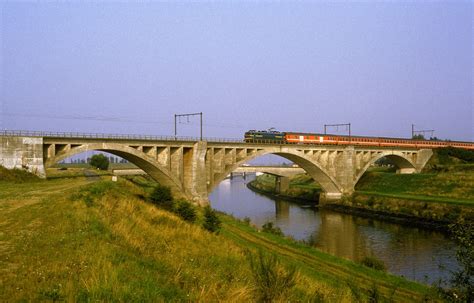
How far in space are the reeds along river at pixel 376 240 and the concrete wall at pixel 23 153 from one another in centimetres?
2487

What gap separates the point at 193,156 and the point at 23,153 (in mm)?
18778

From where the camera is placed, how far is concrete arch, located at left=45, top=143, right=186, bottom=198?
123 ft

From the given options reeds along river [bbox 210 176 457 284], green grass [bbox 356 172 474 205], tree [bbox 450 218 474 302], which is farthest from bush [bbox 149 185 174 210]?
green grass [bbox 356 172 474 205]

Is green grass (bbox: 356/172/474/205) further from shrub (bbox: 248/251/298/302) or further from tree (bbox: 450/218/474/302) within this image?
shrub (bbox: 248/251/298/302)

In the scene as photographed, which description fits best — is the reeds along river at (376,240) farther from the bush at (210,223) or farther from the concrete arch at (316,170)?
the bush at (210,223)

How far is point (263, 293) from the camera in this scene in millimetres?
8594

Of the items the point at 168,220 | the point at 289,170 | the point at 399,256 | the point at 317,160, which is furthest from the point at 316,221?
the point at 289,170

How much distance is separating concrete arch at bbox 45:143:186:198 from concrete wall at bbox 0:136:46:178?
156 cm

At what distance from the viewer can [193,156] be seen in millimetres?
Answer: 47625

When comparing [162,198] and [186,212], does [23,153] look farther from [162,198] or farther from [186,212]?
[186,212]

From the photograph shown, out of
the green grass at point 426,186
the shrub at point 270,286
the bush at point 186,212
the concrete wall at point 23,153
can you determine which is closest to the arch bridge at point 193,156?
the concrete wall at point 23,153

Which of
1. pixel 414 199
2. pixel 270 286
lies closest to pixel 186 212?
pixel 270 286

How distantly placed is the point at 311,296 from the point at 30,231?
8756 millimetres

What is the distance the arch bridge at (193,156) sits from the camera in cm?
3475
